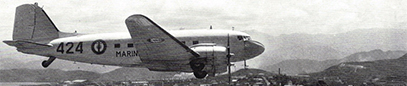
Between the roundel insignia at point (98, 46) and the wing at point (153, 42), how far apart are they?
2.99 m

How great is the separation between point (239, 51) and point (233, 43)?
0.48 meters

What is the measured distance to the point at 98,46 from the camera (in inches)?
652

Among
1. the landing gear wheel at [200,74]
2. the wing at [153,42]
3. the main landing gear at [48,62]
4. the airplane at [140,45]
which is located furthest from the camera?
the main landing gear at [48,62]

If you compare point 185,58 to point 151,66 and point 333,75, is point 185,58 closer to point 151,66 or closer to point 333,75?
point 151,66

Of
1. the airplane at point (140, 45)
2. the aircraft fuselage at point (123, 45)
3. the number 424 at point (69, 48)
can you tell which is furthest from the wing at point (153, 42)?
the number 424 at point (69, 48)

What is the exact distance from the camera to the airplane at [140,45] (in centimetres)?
1383

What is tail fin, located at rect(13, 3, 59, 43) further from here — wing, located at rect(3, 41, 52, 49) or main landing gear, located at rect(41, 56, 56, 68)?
main landing gear, located at rect(41, 56, 56, 68)

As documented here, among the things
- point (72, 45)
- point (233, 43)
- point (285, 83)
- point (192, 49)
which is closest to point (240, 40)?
point (233, 43)

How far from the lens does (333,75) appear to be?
189 metres

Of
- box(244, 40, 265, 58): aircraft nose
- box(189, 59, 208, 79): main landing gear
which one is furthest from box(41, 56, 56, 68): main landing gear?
box(244, 40, 265, 58): aircraft nose

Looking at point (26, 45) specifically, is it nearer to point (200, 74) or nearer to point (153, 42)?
point (153, 42)

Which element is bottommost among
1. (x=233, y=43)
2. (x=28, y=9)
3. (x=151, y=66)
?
(x=151, y=66)

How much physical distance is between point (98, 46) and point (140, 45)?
3676 millimetres

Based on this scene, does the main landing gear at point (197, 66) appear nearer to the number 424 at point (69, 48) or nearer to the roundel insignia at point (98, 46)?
the roundel insignia at point (98, 46)
